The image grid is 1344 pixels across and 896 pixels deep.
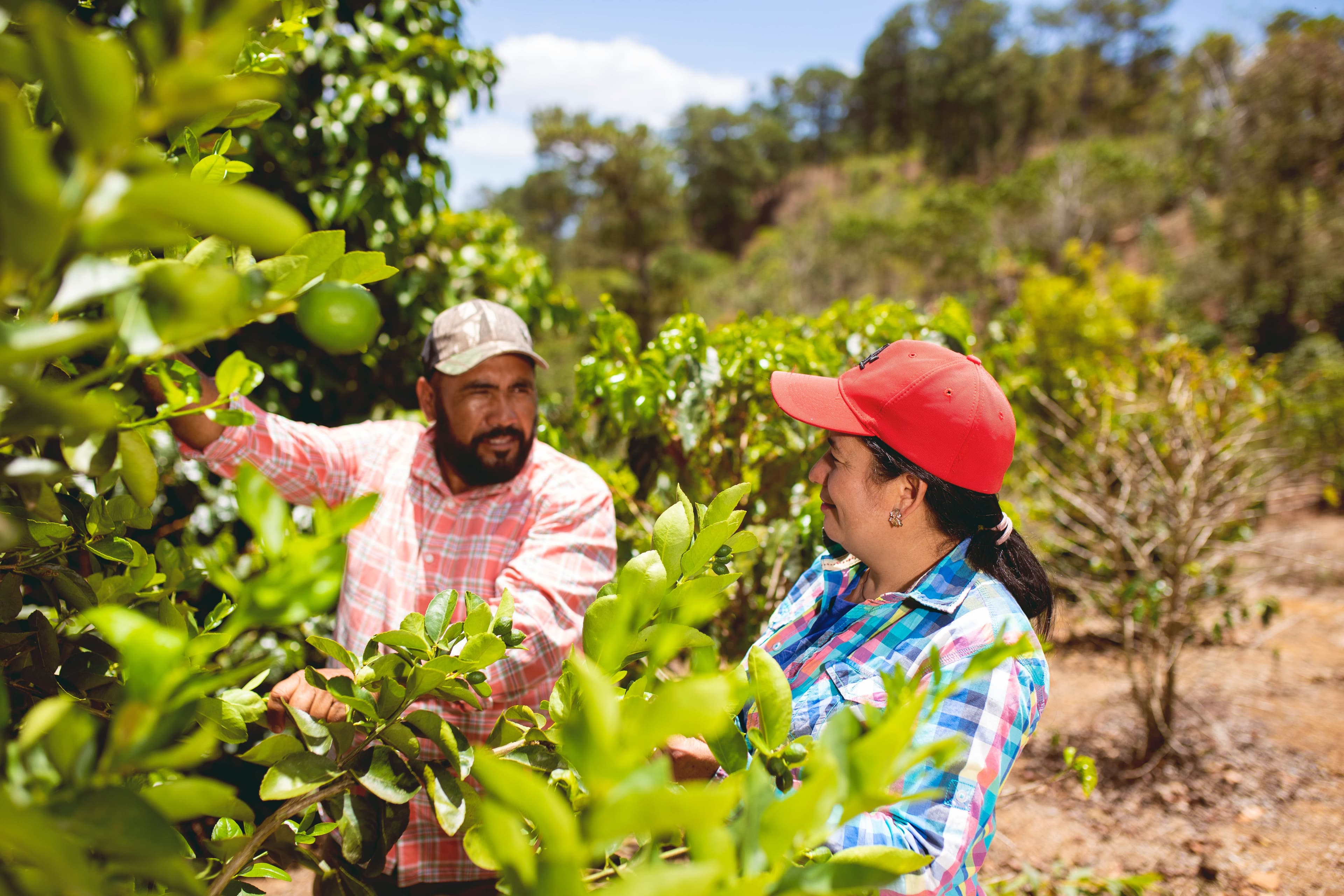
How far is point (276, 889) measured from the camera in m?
2.56

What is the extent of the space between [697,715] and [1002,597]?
116cm

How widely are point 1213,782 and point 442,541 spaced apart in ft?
11.9

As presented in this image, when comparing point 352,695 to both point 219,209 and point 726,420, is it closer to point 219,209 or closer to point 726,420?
point 219,209

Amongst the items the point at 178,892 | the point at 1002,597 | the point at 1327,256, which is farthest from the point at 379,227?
the point at 1327,256

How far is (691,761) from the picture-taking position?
1.43 m

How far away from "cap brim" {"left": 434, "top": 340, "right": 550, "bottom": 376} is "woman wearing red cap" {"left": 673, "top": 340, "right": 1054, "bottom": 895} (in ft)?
2.45

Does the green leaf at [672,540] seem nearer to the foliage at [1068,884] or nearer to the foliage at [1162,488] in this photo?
the foliage at [1068,884]

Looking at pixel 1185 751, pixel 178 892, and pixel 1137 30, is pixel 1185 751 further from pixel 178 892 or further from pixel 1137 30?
pixel 1137 30

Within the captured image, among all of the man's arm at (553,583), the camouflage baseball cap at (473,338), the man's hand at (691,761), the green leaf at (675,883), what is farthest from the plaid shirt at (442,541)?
the green leaf at (675,883)

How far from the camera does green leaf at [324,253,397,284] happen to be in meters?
0.65

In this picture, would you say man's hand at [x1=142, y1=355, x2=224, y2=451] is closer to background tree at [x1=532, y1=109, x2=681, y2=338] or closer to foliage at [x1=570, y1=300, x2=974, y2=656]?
foliage at [x1=570, y1=300, x2=974, y2=656]

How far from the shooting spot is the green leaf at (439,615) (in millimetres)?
968

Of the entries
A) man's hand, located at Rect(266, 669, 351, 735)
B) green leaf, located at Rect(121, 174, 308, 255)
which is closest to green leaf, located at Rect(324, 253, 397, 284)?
green leaf, located at Rect(121, 174, 308, 255)

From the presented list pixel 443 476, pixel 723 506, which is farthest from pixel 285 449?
pixel 723 506
